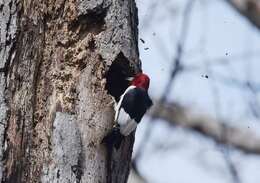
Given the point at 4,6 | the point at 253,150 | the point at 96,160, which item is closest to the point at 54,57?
the point at 4,6

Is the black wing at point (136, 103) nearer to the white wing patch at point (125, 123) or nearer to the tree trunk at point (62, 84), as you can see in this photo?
the white wing patch at point (125, 123)

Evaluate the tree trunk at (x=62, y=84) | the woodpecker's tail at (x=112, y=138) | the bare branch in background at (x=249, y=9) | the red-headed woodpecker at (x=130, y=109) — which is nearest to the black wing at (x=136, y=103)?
the red-headed woodpecker at (x=130, y=109)

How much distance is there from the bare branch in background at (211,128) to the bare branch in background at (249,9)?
2.46 feet

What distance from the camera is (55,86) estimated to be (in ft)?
8.22

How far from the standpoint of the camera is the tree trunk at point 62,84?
2.30 meters

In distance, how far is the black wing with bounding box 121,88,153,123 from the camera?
2.96 meters

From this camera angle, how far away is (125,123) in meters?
2.72

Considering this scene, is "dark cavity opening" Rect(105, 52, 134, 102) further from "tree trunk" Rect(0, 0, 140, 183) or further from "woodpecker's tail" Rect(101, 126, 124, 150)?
→ "woodpecker's tail" Rect(101, 126, 124, 150)

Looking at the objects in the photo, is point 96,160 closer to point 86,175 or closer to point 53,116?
point 86,175

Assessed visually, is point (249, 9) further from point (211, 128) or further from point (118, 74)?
point (118, 74)

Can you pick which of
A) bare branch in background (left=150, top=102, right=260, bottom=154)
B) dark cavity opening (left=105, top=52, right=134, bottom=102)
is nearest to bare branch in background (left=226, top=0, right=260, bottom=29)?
bare branch in background (left=150, top=102, right=260, bottom=154)

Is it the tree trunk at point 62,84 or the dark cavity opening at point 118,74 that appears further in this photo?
the dark cavity opening at point 118,74

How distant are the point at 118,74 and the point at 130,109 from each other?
29 cm

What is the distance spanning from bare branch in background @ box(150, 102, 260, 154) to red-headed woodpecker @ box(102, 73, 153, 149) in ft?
3.28
